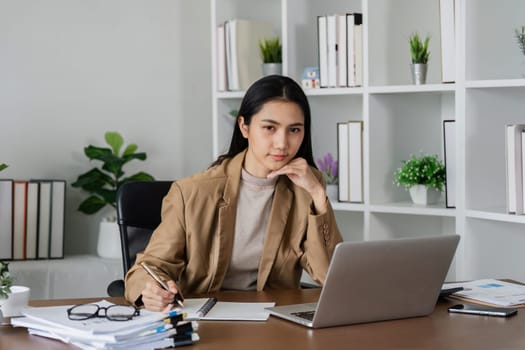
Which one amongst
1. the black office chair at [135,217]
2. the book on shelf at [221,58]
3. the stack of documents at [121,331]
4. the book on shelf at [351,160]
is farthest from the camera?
the book on shelf at [221,58]

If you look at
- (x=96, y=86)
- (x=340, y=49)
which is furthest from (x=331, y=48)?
(x=96, y=86)

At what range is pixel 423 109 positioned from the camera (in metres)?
3.49

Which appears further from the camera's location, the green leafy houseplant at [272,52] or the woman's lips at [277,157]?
the green leafy houseplant at [272,52]

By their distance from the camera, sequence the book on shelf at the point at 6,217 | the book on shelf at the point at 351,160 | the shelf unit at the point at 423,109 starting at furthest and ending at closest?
the book on shelf at the point at 6,217, the book on shelf at the point at 351,160, the shelf unit at the point at 423,109

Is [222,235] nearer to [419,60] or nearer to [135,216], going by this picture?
[135,216]

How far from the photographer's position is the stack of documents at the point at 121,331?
5.21ft

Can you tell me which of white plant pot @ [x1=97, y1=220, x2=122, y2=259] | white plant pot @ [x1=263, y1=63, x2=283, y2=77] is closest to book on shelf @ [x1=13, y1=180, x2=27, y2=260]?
white plant pot @ [x1=97, y1=220, x2=122, y2=259]

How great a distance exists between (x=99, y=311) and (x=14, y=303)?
0.67 ft

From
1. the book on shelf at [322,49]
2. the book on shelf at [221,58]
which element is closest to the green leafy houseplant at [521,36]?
the book on shelf at [322,49]

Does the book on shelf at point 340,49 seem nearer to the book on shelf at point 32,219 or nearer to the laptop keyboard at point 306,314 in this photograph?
the book on shelf at point 32,219

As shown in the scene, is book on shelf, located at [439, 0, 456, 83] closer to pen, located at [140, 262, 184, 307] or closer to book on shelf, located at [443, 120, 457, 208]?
book on shelf, located at [443, 120, 457, 208]

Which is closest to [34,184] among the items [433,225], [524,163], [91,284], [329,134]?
[91,284]

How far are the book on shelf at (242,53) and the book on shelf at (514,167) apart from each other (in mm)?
1218

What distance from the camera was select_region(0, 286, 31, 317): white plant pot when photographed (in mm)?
1806
